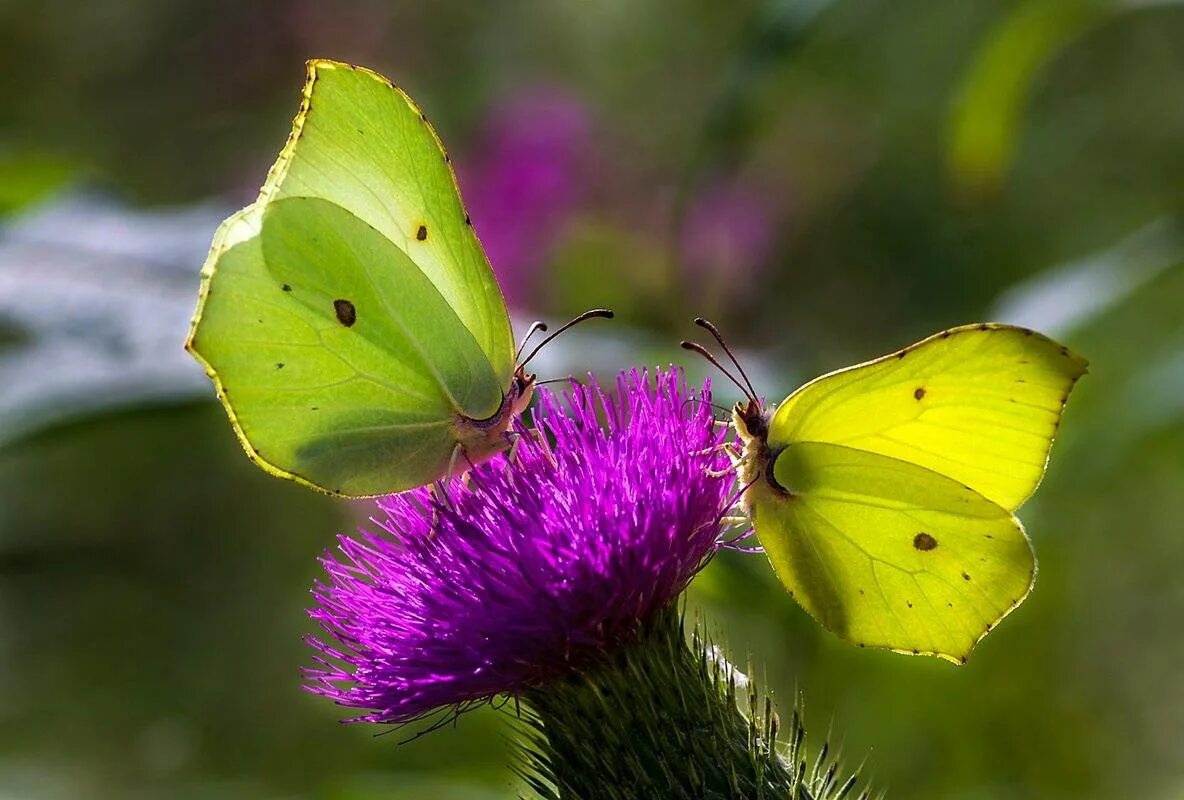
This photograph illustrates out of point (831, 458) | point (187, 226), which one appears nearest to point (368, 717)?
point (831, 458)

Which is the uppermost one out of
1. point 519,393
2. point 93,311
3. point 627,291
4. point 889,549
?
point 627,291

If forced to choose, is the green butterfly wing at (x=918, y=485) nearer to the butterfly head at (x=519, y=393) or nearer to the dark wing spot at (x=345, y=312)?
the butterfly head at (x=519, y=393)

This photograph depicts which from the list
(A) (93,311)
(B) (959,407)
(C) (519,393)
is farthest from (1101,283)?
(A) (93,311)

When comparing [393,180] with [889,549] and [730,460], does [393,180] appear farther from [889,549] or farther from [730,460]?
[889,549]

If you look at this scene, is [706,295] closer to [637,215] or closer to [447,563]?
[637,215]

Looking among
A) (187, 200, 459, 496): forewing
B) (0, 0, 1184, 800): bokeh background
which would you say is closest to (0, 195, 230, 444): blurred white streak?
(0, 0, 1184, 800): bokeh background
